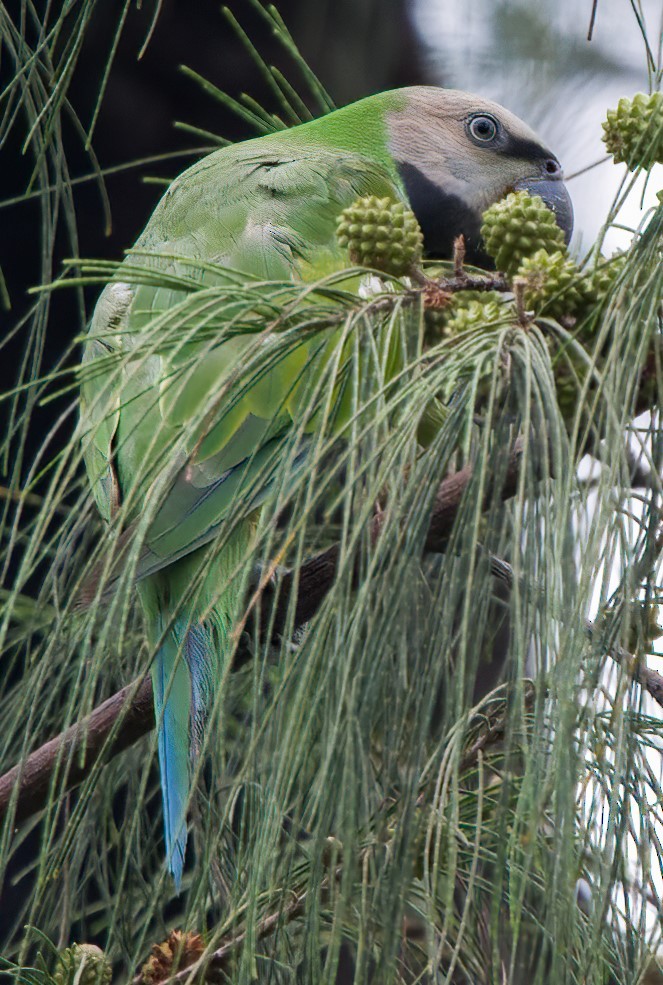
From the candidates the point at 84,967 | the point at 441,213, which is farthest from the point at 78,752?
the point at 441,213

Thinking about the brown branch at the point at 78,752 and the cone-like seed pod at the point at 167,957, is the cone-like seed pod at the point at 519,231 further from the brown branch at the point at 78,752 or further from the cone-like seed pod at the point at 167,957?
the cone-like seed pod at the point at 167,957

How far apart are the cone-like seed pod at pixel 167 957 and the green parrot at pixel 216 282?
0.05 m

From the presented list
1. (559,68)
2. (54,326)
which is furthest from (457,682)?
(559,68)

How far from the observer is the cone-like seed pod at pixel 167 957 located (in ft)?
2.61

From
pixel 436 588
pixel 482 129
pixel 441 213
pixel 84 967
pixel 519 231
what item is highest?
pixel 482 129

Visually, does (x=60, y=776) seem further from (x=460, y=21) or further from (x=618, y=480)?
(x=460, y=21)

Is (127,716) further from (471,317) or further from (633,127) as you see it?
(633,127)

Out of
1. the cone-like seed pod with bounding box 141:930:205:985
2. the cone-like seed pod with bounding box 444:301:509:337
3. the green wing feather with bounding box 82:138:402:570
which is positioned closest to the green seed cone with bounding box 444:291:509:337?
the cone-like seed pod with bounding box 444:301:509:337

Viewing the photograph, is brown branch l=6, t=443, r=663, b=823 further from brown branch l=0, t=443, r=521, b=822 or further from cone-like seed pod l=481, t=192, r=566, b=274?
cone-like seed pod l=481, t=192, r=566, b=274

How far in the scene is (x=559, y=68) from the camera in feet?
5.88

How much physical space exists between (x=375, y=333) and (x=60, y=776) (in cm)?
50

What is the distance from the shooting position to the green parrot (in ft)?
2.43

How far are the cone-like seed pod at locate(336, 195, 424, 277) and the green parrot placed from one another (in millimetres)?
83

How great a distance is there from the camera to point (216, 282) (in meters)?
1.06
